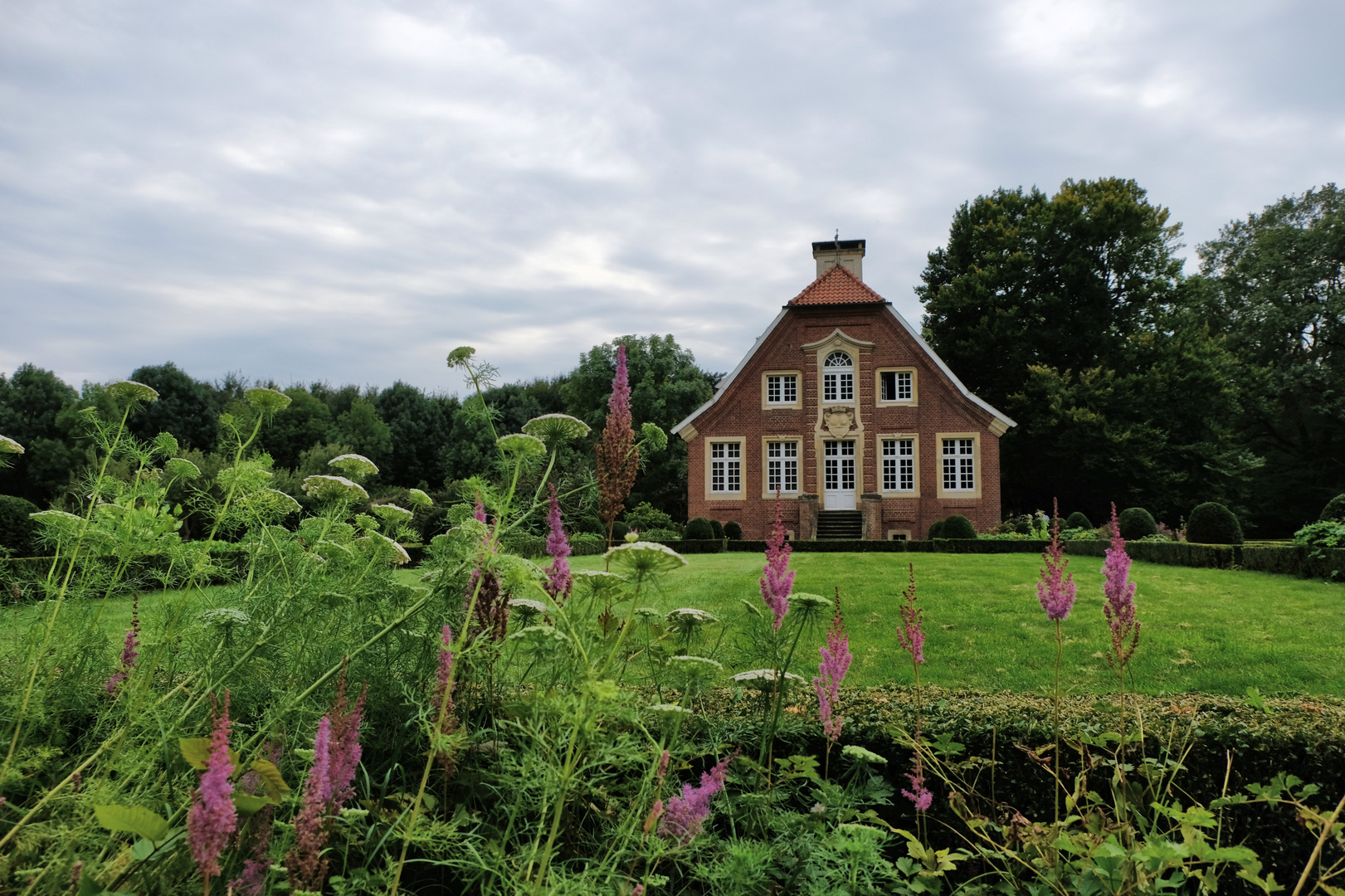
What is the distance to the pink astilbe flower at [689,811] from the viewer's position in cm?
219

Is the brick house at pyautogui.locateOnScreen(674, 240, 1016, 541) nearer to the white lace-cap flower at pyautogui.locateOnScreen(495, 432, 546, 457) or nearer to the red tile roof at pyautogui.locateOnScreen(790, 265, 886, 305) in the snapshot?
the red tile roof at pyautogui.locateOnScreen(790, 265, 886, 305)

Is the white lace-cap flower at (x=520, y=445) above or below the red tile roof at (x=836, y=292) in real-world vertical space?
below

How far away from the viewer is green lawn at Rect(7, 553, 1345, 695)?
5852mm

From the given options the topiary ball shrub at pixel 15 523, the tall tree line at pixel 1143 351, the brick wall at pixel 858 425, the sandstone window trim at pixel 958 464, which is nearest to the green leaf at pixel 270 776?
the topiary ball shrub at pixel 15 523

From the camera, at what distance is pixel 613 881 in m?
2.32

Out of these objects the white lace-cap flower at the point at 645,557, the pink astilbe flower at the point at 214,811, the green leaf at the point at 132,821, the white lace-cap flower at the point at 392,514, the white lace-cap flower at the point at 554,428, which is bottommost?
the green leaf at the point at 132,821

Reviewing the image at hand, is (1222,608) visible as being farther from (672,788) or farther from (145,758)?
(145,758)

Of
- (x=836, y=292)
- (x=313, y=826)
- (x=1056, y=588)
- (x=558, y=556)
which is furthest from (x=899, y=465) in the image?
(x=313, y=826)

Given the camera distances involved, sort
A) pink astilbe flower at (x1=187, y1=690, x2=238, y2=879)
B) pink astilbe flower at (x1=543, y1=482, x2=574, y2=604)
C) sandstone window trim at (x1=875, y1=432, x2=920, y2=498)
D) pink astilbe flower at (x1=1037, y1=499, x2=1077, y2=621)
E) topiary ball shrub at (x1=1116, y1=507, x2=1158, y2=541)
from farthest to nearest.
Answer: sandstone window trim at (x1=875, y1=432, x2=920, y2=498) < topiary ball shrub at (x1=1116, y1=507, x2=1158, y2=541) < pink astilbe flower at (x1=1037, y1=499, x2=1077, y2=621) < pink astilbe flower at (x1=543, y1=482, x2=574, y2=604) < pink astilbe flower at (x1=187, y1=690, x2=238, y2=879)

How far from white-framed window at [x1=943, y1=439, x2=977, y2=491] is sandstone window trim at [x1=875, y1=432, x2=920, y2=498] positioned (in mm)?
873

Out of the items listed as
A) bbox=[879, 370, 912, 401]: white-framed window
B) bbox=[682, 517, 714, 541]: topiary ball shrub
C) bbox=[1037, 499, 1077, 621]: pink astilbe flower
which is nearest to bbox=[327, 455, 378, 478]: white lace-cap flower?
bbox=[1037, 499, 1077, 621]: pink astilbe flower

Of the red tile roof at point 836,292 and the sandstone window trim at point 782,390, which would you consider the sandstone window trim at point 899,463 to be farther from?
the red tile roof at point 836,292

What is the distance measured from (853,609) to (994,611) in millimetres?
1592

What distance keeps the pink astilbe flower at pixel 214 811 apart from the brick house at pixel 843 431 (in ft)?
76.4
